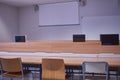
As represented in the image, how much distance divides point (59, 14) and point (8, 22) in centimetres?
221

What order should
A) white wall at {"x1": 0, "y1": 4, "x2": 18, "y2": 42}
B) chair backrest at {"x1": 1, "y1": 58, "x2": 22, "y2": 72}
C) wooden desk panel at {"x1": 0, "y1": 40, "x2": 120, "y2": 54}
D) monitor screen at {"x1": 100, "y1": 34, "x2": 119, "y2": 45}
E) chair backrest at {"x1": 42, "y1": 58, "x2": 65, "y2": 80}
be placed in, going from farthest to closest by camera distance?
white wall at {"x1": 0, "y1": 4, "x2": 18, "y2": 42} → monitor screen at {"x1": 100, "y1": 34, "x2": 119, "y2": 45} → wooden desk panel at {"x1": 0, "y1": 40, "x2": 120, "y2": 54} → chair backrest at {"x1": 1, "y1": 58, "x2": 22, "y2": 72} → chair backrest at {"x1": 42, "y1": 58, "x2": 65, "y2": 80}

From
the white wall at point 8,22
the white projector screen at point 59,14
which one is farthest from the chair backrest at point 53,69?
the white wall at point 8,22

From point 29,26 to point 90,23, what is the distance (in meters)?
2.89

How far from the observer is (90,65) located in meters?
2.51

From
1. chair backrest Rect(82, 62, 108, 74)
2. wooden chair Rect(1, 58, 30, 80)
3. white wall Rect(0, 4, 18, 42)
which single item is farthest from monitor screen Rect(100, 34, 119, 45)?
white wall Rect(0, 4, 18, 42)

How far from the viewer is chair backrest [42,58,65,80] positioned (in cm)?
260

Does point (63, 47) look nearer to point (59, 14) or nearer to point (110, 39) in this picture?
point (110, 39)

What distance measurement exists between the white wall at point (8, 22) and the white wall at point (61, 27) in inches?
13.9

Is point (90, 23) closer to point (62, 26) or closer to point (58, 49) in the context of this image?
point (62, 26)

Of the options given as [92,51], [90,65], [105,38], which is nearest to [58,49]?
[92,51]

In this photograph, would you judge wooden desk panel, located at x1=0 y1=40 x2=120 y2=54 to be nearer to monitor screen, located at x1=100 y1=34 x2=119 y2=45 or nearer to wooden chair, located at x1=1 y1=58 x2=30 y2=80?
monitor screen, located at x1=100 y1=34 x2=119 y2=45

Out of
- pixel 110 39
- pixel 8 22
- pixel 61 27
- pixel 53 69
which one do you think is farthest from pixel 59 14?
pixel 53 69

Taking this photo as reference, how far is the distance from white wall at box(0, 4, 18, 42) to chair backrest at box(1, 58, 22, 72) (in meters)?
4.40

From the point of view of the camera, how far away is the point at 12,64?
2.84 m
